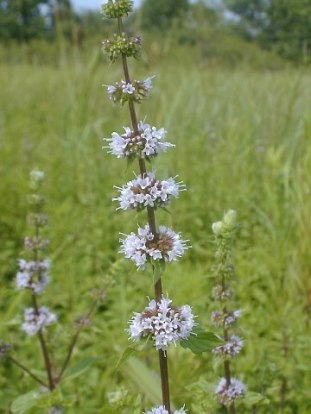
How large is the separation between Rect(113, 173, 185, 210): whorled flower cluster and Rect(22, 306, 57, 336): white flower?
1.13 metres

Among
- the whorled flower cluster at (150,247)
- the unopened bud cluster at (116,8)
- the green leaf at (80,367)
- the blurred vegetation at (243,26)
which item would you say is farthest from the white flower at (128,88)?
the blurred vegetation at (243,26)

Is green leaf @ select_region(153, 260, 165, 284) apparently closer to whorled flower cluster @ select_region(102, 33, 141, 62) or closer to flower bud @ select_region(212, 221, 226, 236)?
flower bud @ select_region(212, 221, 226, 236)

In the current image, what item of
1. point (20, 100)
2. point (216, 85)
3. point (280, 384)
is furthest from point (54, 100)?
point (280, 384)

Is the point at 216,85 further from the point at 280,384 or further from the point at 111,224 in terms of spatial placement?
the point at 280,384

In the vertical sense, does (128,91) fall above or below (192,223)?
below

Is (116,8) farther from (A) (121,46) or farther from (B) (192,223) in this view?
(B) (192,223)

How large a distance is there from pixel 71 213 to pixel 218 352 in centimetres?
260

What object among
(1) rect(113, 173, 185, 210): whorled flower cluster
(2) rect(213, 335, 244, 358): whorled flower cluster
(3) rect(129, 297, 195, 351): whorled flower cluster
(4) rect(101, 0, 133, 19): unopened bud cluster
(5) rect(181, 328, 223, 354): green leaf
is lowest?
(5) rect(181, 328, 223, 354): green leaf

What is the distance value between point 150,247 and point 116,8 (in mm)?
567

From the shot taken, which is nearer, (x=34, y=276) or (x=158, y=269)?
(x=158, y=269)

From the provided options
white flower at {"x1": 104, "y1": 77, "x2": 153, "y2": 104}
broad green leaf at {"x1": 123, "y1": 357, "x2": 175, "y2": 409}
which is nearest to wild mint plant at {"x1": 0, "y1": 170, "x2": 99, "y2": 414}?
broad green leaf at {"x1": 123, "y1": 357, "x2": 175, "y2": 409}

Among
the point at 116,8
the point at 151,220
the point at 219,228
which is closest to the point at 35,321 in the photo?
the point at 219,228

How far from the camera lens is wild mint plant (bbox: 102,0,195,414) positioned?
1.34m

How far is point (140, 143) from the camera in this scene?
1.34 metres
